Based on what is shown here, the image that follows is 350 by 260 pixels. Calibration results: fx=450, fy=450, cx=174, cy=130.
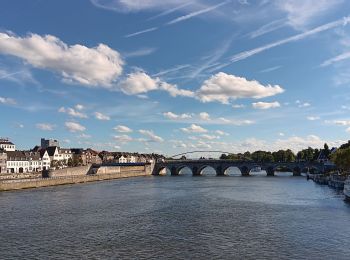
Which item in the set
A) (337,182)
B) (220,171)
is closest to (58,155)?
Answer: (220,171)

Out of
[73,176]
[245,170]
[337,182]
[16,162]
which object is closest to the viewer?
[337,182]

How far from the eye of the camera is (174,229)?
4062 cm

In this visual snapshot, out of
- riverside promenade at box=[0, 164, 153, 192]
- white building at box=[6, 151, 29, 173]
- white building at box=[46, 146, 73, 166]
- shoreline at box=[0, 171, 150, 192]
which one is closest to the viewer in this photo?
shoreline at box=[0, 171, 150, 192]

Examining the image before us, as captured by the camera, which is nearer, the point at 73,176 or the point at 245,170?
the point at 73,176

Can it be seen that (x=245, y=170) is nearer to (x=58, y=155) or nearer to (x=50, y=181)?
(x=58, y=155)

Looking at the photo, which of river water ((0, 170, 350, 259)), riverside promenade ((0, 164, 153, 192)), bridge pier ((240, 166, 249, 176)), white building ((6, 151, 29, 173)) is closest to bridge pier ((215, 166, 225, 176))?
bridge pier ((240, 166, 249, 176))

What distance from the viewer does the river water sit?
31.6m

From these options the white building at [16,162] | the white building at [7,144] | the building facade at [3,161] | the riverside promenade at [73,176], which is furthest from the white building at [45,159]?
the building facade at [3,161]

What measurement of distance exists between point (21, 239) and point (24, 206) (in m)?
21.6

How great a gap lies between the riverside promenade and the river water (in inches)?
768

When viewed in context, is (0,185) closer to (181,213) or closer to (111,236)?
(181,213)

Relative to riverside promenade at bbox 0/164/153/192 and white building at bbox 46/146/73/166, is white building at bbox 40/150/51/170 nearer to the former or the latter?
white building at bbox 46/146/73/166

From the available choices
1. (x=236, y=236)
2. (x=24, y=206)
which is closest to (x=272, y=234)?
(x=236, y=236)

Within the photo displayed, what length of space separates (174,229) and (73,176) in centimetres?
7421
